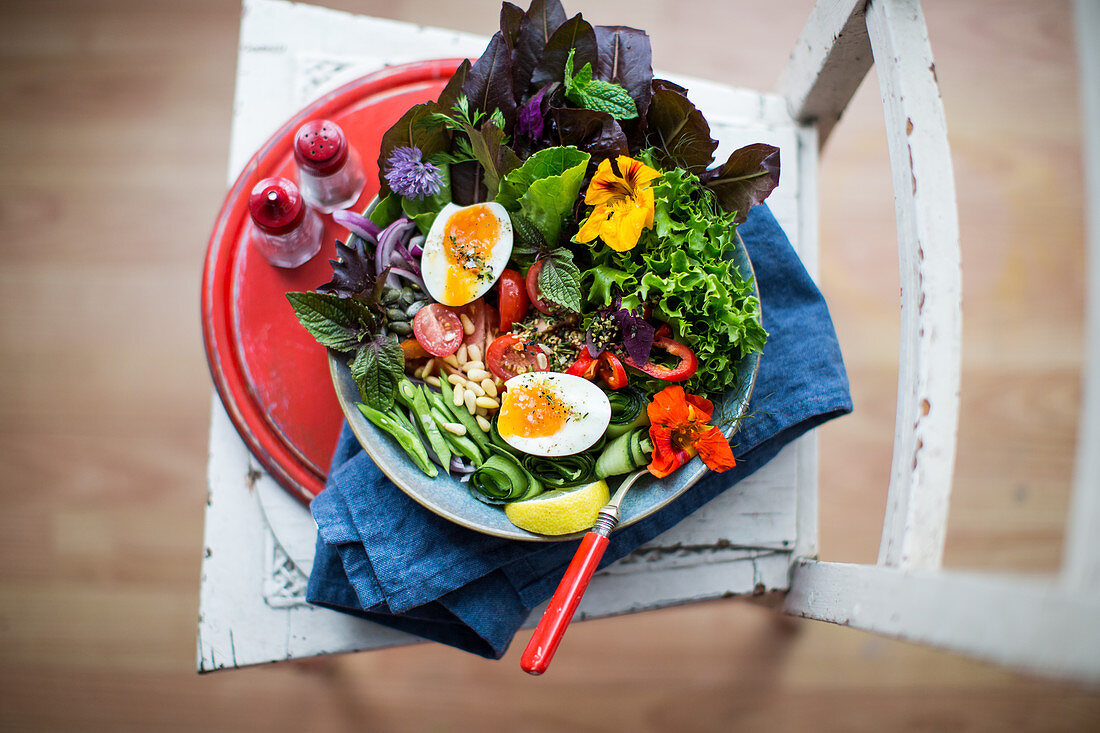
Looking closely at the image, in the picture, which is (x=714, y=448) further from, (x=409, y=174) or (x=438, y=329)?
(x=409, y=174)

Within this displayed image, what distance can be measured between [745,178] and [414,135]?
366 mm

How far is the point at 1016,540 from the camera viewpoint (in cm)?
158

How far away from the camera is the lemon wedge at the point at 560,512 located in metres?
0.75

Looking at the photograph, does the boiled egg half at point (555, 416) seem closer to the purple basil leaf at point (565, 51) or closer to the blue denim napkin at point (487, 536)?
the blue denim napkin at point (487, 536)

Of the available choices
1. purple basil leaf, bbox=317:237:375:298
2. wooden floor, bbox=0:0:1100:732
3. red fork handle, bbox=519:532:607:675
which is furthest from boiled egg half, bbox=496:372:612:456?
wooden floor, bbox=0:0:1100:732

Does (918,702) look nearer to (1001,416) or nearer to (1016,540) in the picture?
(1016,540)

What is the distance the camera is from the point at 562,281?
77cm

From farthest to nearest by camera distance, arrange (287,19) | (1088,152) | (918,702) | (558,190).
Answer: (918,702)
(287,19)
(558,190)
(1088,152)

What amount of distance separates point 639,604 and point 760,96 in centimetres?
73

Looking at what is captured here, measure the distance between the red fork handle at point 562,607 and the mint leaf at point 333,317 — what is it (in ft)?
1.09

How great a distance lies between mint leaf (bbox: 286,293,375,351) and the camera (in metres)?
0.77

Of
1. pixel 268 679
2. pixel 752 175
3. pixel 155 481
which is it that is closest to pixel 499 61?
pixel 752 175

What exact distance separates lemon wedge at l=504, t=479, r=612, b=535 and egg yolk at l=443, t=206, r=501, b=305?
0.79 ft

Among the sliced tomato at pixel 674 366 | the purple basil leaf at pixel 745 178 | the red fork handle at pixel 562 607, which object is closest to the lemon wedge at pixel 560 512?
the red fork handle at pixel 562 607
